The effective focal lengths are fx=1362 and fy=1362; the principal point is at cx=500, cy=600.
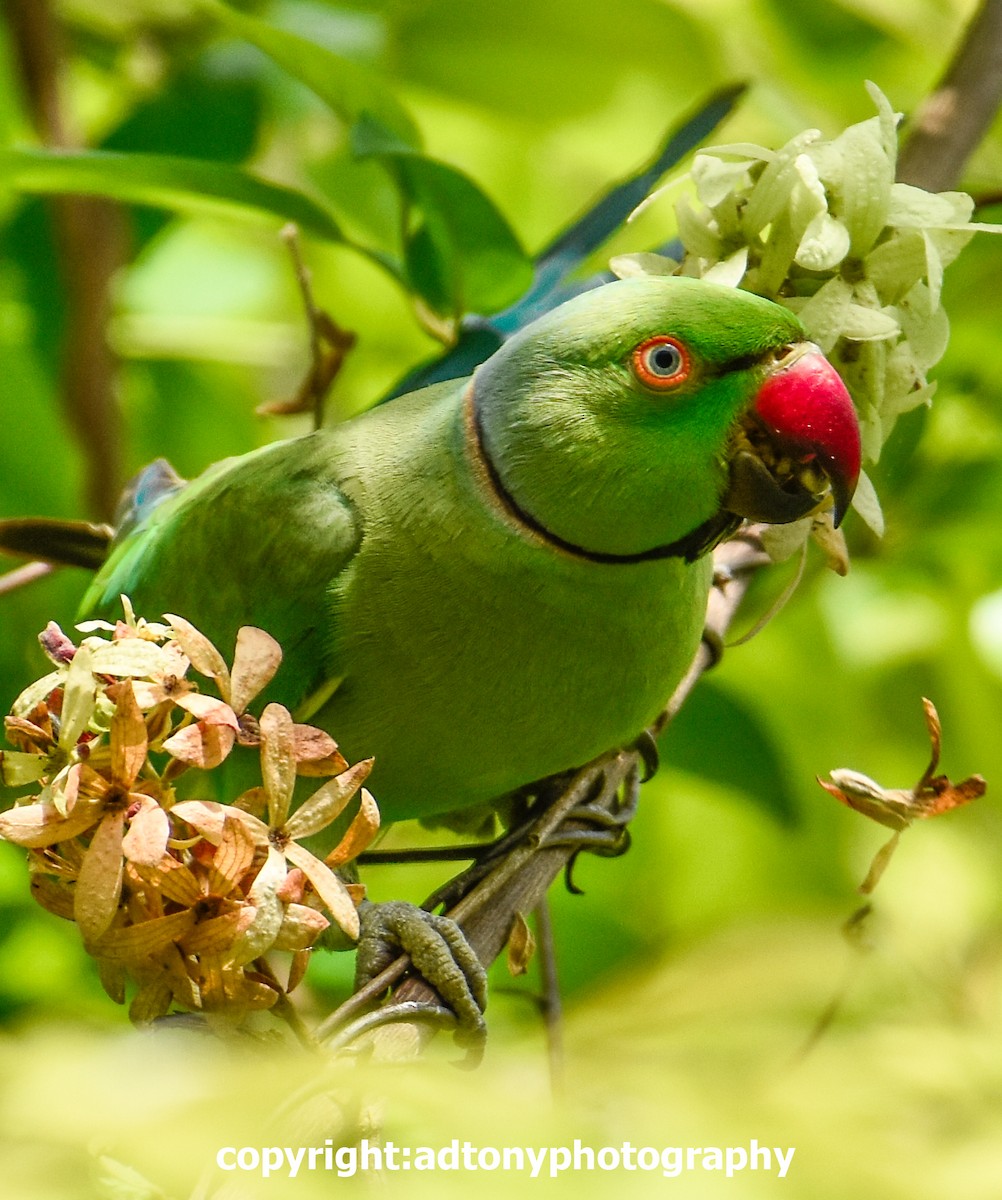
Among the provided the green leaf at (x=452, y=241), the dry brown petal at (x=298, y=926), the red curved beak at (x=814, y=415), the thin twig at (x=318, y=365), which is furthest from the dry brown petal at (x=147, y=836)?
the green leaf at (x=452, y=241)

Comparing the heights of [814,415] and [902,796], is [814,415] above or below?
above

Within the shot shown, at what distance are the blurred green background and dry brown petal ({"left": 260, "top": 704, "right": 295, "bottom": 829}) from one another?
564mm

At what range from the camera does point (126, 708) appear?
0.94 metres

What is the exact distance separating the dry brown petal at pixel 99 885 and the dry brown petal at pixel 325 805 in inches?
4.8

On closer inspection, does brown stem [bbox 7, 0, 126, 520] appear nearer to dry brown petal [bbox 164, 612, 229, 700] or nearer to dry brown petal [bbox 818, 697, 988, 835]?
dry brown petal [bbox 164, 612, 229, 700]

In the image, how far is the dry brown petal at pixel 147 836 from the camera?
0.90 meters

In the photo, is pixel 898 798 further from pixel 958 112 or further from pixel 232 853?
pixel 958 112

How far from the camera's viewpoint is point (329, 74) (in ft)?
6.26

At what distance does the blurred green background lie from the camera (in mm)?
2105

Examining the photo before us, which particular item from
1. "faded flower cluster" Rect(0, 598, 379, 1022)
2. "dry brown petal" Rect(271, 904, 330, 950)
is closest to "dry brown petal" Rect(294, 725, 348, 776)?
"faded flower cluster" Rect(0, 598, 379, 1022)

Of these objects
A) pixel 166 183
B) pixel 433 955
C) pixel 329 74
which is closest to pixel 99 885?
pixel 433 955

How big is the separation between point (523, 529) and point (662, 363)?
9.2 inches

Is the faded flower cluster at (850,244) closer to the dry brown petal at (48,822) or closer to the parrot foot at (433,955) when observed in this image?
the parrot foot at (433,955)

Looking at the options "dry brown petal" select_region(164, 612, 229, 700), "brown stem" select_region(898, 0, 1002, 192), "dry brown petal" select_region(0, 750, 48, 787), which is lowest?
"dry brown petal" select_region(0, 750, 48, 787)
